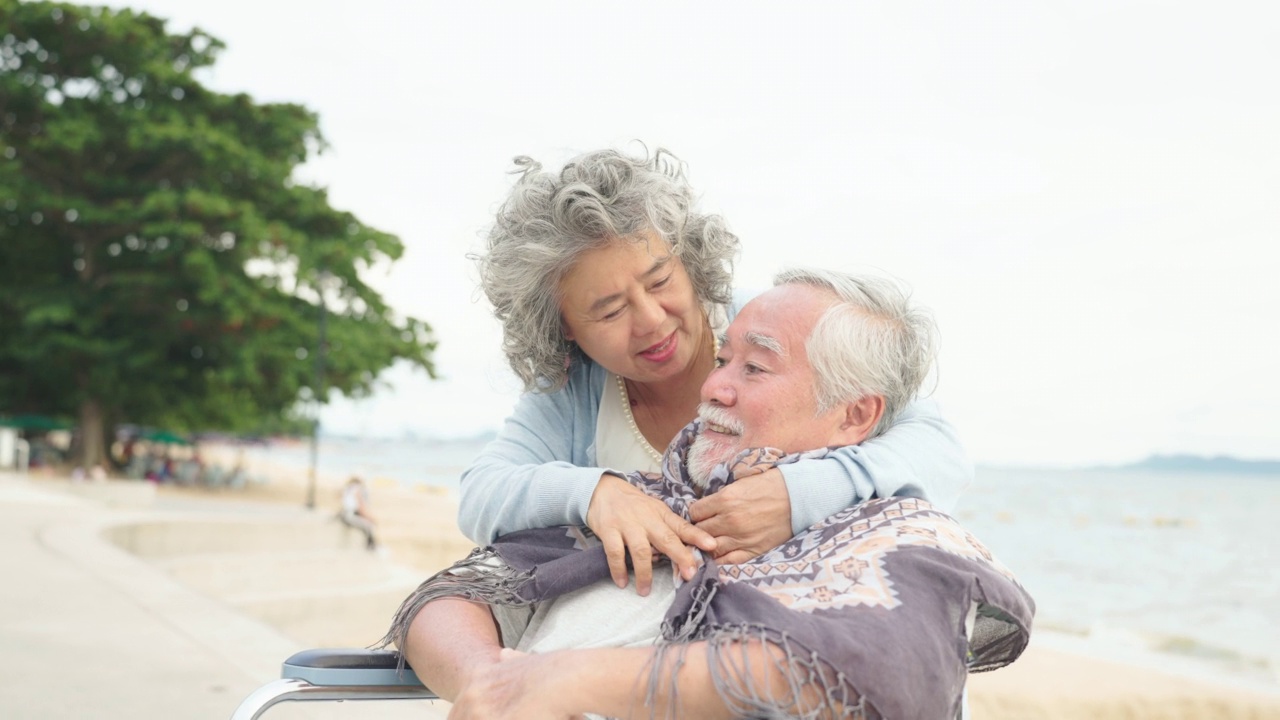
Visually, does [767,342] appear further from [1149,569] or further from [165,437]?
[165,437]

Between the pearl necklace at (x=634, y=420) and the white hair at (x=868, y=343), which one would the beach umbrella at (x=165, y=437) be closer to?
the pearl necklace at (x=634, y=420)

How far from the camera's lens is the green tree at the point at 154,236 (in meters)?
20.5

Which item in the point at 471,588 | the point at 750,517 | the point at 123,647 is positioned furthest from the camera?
the point at 123,647

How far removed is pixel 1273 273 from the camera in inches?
1583

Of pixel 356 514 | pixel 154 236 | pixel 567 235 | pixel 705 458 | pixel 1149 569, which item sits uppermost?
pixel 154 236

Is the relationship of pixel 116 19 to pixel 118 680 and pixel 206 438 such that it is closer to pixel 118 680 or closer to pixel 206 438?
pixel 118 680

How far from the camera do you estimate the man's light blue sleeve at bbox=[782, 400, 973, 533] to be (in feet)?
4.88

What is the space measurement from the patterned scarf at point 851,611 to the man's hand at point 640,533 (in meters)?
0.03

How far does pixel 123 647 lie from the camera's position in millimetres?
4750

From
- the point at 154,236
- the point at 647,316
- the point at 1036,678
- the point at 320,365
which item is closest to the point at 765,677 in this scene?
the point at 647,316

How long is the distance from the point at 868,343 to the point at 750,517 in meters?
0.34

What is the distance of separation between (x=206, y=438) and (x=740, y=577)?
59731 mm

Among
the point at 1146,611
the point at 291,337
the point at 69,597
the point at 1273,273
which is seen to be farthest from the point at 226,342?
the point at 1273,273

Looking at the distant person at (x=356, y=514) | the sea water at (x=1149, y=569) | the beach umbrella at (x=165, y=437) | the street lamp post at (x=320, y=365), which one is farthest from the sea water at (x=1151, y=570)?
the beach umbrella at (x=165, y=437)
